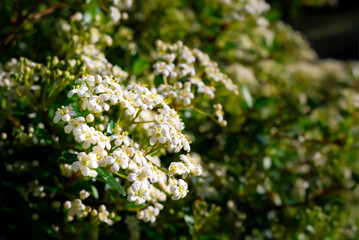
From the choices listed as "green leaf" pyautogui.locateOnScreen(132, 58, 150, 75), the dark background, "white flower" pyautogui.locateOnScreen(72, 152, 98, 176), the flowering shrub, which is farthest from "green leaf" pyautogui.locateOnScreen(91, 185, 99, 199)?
the dark background

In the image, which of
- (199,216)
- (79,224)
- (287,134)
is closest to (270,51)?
(287,134)

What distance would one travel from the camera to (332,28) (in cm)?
716

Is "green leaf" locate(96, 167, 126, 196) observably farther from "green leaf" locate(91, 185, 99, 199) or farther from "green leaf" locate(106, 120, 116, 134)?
"green leaf" locate(91, 185, 99, 199)

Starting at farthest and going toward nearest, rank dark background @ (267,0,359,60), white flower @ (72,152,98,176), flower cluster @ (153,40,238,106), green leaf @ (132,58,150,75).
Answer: dark background @ (267,0,359,60) < green leaf @ (132,58,150,75) < flower cluster @ (153,40,238,106) < white flower @ (72,152,98,176)

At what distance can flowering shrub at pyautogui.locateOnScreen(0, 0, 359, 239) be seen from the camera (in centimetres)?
106

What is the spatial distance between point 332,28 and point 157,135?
705 cm

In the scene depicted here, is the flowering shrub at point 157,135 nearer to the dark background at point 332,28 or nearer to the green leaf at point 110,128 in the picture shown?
the green leaf at point 110,128

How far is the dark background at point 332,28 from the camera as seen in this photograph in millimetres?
6375

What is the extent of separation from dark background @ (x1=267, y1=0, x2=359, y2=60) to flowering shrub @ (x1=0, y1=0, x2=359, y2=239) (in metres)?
3.57

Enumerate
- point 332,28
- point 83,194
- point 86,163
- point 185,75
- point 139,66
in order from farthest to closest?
1. point 332,28
2. point 139,66
3. point 185,75
4. point 83,194
5. point 86,163

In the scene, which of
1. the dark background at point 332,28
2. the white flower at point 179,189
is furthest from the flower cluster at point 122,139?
the dark background at point 332,28

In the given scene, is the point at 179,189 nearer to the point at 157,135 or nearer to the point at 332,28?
the point at 157,135

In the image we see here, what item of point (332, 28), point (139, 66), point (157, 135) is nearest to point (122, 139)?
point (157, 135)

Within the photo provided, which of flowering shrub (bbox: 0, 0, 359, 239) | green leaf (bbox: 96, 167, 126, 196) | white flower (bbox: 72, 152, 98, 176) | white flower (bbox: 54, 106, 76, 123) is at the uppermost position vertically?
white flower (bbox: 54, 106, 76, 123)
